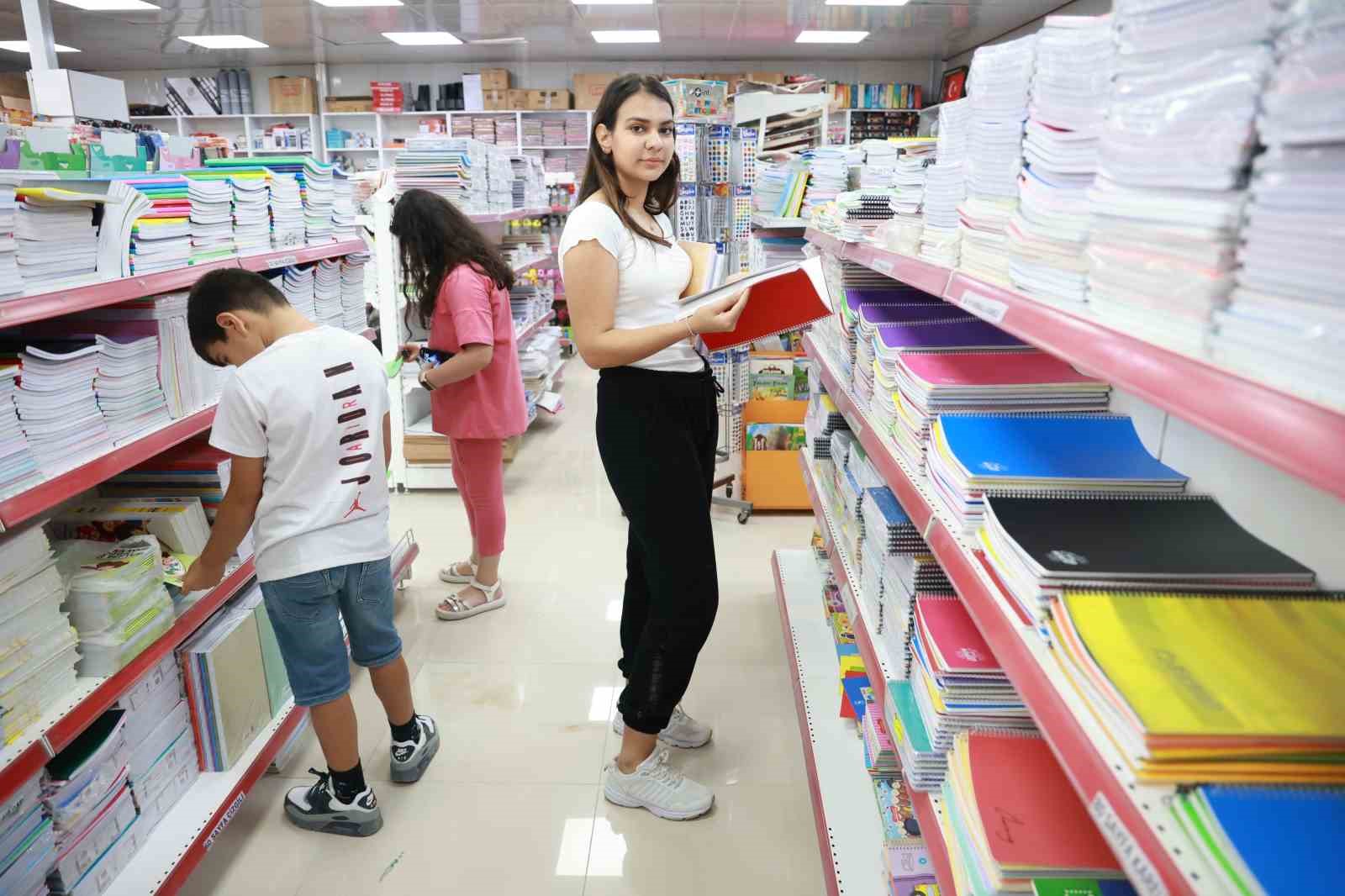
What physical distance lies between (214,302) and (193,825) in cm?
131

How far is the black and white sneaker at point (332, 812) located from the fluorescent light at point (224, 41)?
9.53 metres

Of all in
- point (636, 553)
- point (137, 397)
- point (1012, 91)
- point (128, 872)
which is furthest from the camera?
point (636, 553)

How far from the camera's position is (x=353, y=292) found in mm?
3461

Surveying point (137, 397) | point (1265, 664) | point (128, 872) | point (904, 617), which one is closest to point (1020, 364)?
point (904, 617)

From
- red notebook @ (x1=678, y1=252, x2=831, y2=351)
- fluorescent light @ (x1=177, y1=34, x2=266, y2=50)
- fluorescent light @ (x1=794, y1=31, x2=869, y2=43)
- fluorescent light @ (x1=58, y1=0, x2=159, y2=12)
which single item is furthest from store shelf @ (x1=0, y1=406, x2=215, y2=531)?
fluorescent light @ (x1=177, y1=34, x2=266, y2=50)

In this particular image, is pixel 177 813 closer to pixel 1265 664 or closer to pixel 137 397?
pixel 137 397

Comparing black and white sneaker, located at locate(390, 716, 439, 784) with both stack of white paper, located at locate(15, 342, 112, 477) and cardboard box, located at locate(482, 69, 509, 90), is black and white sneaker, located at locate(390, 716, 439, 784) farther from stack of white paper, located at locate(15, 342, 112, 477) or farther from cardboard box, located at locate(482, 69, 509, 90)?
cardboard box, located at locate(482, 69, 509, 90)

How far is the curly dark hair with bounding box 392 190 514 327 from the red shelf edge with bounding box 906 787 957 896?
256cm

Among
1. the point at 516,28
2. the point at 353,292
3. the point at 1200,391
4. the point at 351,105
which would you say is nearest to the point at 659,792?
the point at 1200,391

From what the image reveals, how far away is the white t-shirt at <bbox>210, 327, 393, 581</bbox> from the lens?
1870mm

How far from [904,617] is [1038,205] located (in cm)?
92

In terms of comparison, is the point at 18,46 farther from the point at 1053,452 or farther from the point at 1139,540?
the point at 1139,540

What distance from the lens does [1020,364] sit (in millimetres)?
1689

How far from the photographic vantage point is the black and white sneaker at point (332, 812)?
89.5 inches
